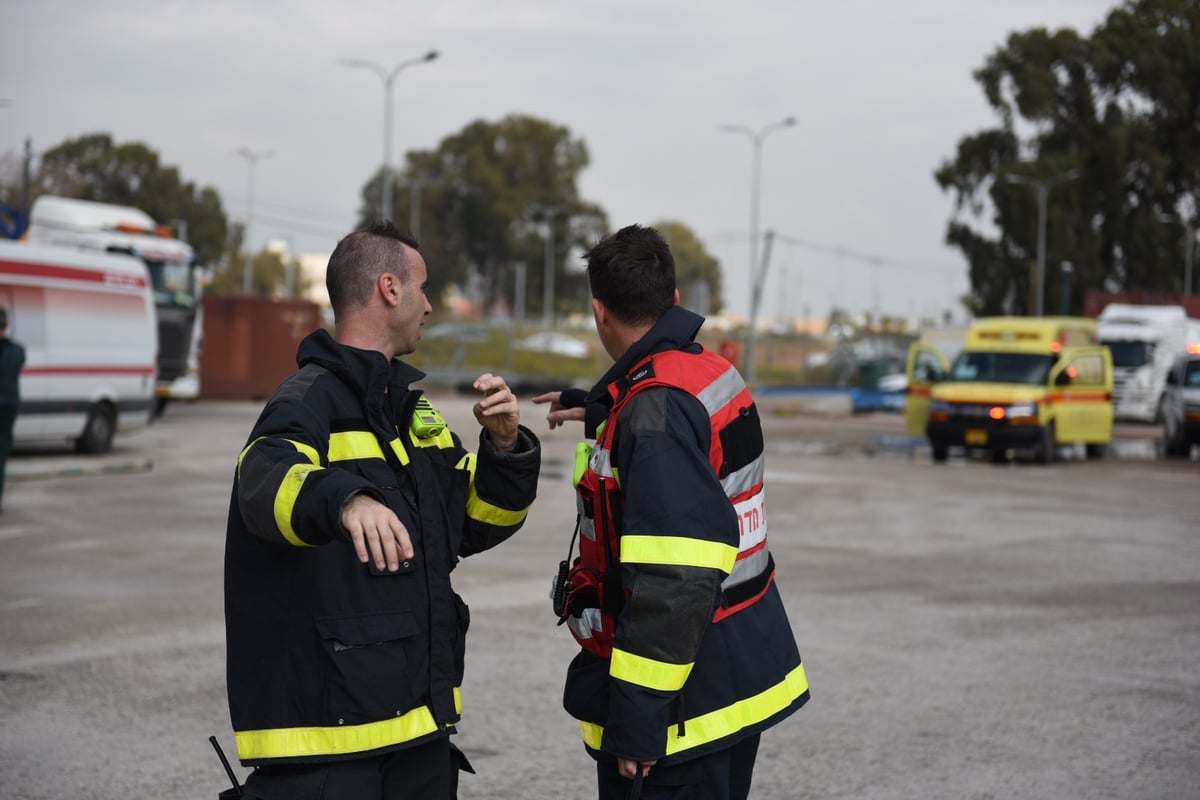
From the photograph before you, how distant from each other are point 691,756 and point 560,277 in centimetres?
8163

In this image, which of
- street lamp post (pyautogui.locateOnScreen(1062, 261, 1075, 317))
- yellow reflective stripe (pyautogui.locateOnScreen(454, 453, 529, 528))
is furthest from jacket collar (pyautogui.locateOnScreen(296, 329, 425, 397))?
street lamp post (pyautogui.locateOnScreen(1062, 261, 1075, 317))

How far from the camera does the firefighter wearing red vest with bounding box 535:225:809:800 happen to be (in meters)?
3.05

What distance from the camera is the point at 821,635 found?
8344 millimetres

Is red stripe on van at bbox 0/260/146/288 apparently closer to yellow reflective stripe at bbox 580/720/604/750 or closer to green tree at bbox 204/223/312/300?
yellow reflective stripe at bbox 580/720/604/750

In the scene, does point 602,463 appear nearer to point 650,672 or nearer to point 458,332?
point 650,672

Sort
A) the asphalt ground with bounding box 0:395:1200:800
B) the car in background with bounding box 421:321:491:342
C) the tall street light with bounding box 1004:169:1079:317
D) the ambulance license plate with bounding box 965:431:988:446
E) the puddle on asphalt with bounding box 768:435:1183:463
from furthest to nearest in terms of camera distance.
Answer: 1. the tall street light with bounding box 1004:169:1079:317
2. the car in background with bounding box 421:321:491:342
3. the puddle on asphalt with bounding box 768:435:1183:463
4. the ambulance license plate with bounding box 965:431:988:446
5. the asphalt ground with bounding box 0:395:1200:800

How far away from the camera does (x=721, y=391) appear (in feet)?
10.7

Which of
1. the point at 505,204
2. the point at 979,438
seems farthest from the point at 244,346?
the point at 505,204

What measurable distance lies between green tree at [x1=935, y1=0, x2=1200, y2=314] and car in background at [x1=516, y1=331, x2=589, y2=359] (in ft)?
61.0

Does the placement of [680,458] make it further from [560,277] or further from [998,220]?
[560,277]

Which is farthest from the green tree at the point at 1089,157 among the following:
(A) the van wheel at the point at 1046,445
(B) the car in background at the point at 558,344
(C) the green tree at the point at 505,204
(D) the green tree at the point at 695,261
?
(D) the green tree at the point at 695,261

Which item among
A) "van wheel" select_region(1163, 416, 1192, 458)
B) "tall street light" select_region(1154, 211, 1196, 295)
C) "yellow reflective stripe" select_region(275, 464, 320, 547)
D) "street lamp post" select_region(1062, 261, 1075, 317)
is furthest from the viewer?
"tall street light" select_region(1154, 211, 1196, 295)

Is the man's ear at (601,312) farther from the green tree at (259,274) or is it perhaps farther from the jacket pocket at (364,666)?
the green tree at (259,274)

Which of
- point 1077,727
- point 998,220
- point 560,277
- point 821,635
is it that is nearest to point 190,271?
point 821,635
